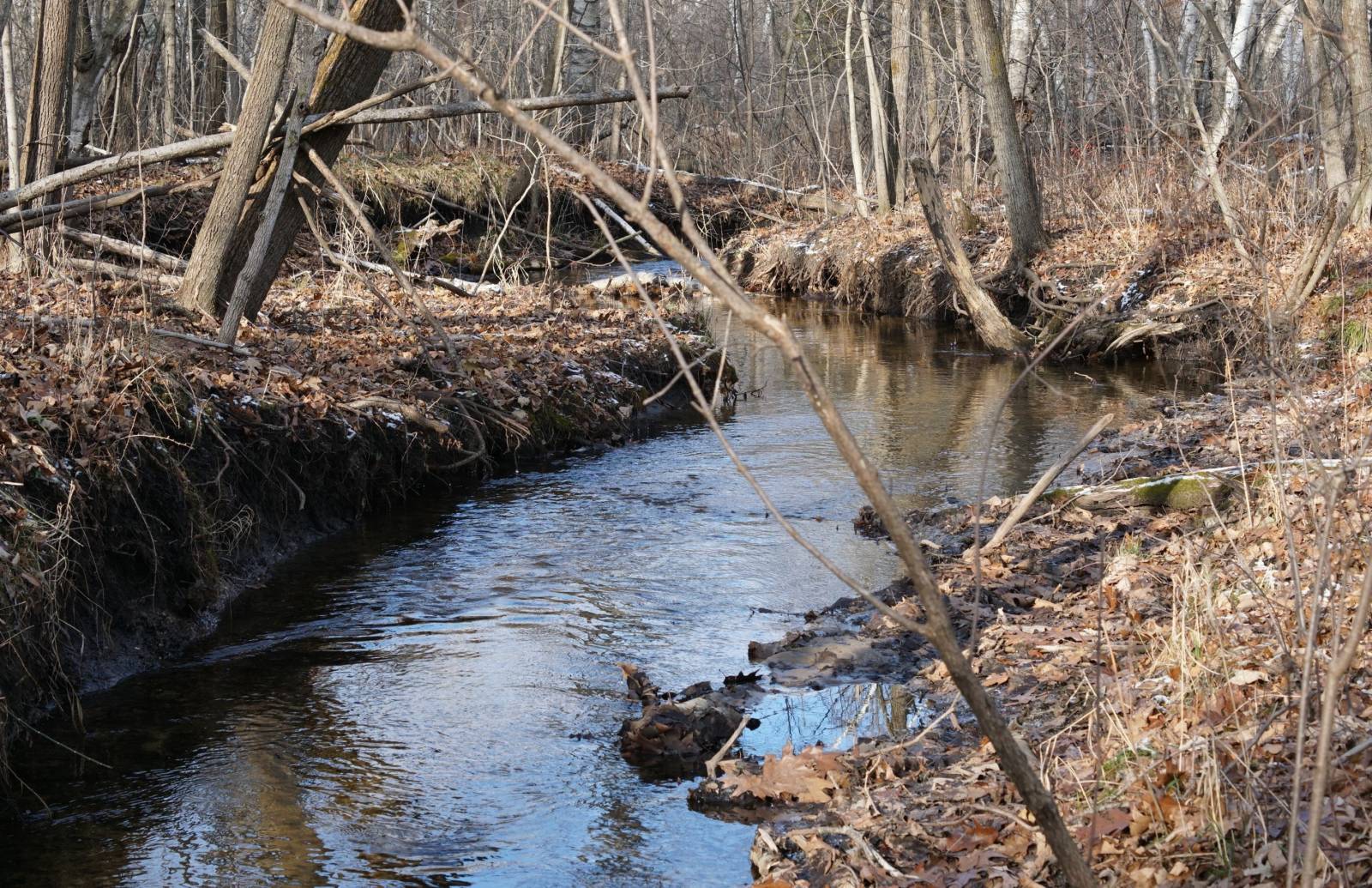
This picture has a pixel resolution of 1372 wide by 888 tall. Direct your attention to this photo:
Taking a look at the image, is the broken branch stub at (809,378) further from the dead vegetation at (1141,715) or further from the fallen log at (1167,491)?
the fallen log at (1167,491)

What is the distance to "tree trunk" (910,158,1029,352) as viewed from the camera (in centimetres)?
1462

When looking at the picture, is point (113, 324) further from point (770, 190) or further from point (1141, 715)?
point (770, 190)

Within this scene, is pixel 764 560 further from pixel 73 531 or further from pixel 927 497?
pixel 73 531

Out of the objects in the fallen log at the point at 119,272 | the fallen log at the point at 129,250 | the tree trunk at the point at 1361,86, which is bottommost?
the fallen log at the point at 119,272

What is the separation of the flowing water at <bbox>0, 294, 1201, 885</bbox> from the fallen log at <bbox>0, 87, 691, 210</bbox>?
2.89 meters

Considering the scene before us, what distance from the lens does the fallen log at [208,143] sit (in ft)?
28.7

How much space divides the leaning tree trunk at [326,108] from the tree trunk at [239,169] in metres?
0.15

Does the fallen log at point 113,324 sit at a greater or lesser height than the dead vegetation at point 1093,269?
lesser

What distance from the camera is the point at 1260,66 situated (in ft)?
59.4

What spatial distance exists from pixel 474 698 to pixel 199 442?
2.49 metres

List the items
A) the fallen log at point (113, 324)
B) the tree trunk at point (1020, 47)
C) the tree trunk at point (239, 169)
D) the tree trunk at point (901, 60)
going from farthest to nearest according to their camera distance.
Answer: the tree trunk at point (901, 60)
the tree trunk at point (1020, 47)
the tree trunk at point (239, 169)
the fallen log at point (113, 324)

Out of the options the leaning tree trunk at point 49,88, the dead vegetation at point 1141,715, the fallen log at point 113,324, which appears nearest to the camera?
the dead vegetation at point 1141,715

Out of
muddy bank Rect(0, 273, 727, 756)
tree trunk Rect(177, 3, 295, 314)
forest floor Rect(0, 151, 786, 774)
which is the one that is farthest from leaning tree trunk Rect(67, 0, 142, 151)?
tree trunk Rect(177, 3, 295, 314)

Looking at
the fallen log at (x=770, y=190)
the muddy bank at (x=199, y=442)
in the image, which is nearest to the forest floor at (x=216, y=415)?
the muddy bank at (x=199, y=442)
